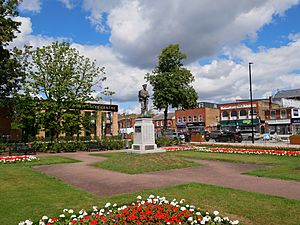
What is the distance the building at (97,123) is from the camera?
1549 inches

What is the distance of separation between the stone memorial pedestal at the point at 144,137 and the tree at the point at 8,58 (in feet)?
50.4

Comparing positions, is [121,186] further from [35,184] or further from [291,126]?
[291,126]

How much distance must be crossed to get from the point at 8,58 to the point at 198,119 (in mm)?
48534

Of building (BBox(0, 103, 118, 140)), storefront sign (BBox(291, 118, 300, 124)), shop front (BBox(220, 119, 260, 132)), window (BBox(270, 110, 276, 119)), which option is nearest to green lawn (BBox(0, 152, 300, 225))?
building (BBox(0, 103, 118, 140))

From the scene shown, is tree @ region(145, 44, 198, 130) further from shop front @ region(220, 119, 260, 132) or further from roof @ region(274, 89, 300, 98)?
roof @ region(274, 89, 300, 98)

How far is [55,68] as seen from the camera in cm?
2797

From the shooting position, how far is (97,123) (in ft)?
168

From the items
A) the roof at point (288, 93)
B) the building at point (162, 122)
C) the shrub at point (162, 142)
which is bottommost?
the shrub at point (162, 142)

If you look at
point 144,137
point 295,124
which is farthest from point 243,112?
point 144,137

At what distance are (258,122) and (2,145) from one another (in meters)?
49.3

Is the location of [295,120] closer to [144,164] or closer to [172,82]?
[172,82]

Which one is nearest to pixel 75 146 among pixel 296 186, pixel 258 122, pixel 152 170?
pixel 152 170

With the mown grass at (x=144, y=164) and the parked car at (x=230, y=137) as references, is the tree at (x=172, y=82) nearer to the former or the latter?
the parked car at (x=230, y=137)

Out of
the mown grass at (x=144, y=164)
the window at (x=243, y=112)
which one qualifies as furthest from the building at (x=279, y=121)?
the mown grass at (x=144, y=164)
